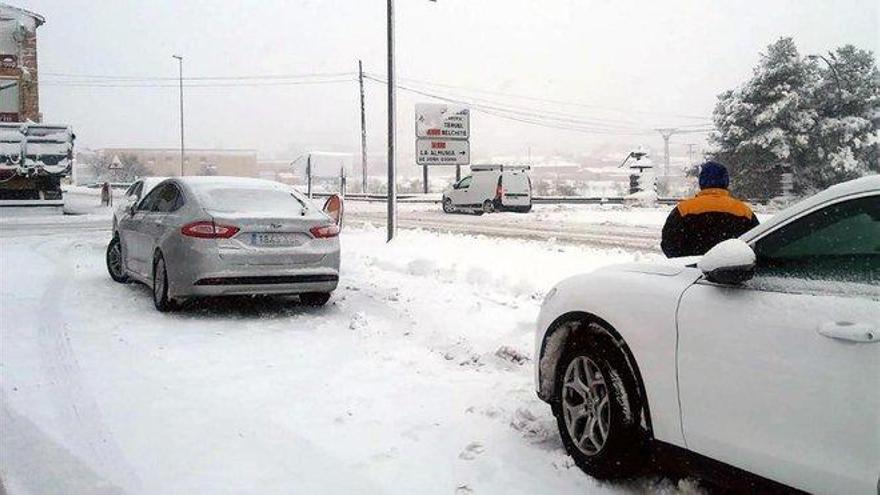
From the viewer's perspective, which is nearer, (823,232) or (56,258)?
(823,232)

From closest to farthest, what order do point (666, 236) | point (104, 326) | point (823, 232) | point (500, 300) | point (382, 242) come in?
point (823, 232), point (666, 236), point (104, 326), point (500, 300), point (382, 242)

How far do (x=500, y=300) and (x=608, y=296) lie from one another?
5020 millimetres

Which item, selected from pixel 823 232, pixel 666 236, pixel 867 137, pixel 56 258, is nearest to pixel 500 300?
pixel 666 236

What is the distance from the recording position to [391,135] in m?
15.3

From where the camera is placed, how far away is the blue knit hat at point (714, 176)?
5.01 meters

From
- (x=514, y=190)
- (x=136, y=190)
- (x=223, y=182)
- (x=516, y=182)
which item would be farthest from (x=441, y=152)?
(x=223, y=182)

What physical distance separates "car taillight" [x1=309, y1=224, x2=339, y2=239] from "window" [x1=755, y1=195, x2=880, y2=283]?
5.49 meters

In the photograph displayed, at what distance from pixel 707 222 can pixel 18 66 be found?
96.5ft

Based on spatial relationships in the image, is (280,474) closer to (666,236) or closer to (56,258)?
(666,236)

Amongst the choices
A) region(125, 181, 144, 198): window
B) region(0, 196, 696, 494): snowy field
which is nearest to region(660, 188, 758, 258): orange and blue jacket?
region(0, 196, 696, 494): snowy field

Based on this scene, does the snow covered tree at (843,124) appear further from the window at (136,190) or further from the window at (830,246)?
the window at (830,246)

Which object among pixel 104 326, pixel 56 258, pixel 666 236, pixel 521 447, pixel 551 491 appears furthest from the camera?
pixel 56 258

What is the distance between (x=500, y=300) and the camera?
28.6 feet

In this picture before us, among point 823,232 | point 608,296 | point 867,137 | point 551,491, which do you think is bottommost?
point 551,491
